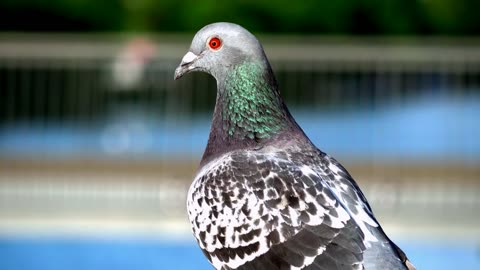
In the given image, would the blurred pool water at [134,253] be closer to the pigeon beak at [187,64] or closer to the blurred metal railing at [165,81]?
the blurred metal railing at [165,81]

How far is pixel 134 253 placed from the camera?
7297 millimetres

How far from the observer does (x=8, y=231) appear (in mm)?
7348

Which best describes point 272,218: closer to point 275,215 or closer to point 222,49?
point 275,215

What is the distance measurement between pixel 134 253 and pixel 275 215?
4.58 meters

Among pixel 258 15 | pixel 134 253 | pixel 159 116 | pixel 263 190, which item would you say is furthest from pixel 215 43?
pixel 258 15

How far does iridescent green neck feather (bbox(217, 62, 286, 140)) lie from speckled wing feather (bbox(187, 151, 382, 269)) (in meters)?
0.11

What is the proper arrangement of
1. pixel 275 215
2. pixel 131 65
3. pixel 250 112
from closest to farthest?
pixel 275 215 → pixel 250 112 → pixel 131 65

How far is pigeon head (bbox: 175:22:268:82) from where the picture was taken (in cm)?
311

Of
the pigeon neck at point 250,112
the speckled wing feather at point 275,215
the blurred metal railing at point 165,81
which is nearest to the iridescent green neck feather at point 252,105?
the pigeon neck at point 250,112

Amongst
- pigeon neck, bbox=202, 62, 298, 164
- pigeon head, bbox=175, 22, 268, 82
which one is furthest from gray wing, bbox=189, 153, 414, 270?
pigeon head, bbox=175, 22, 268, 82

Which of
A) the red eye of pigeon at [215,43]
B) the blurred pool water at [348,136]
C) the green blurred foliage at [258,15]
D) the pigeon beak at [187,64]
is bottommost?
the blurred pool water at [348,136]

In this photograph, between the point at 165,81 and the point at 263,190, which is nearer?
the point at 263,190

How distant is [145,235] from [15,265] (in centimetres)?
116

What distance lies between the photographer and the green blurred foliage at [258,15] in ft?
43.4
